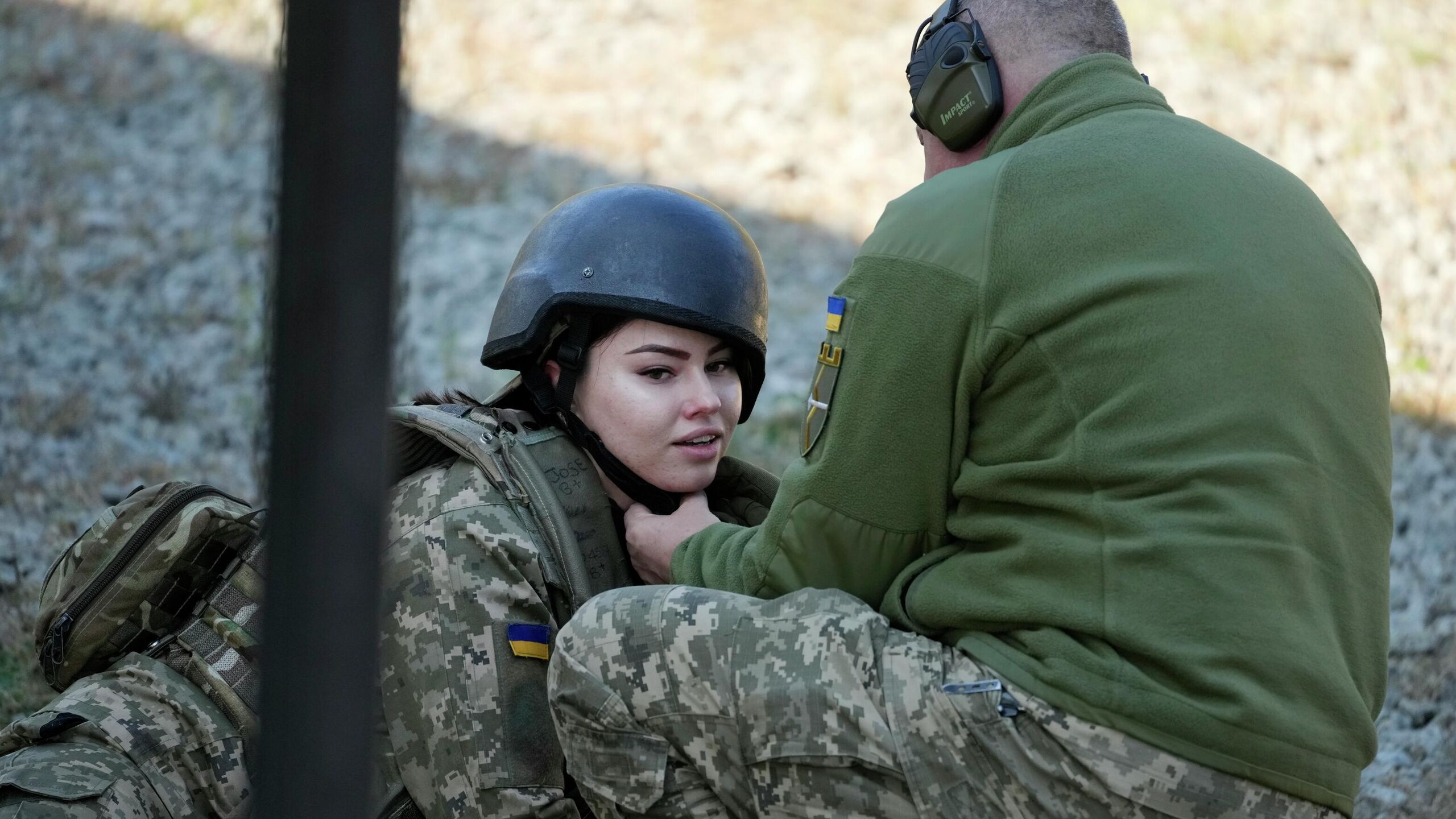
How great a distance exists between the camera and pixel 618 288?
4.17 meters

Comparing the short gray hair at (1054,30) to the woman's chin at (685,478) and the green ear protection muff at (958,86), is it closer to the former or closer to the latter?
Answer: the green ear protection muff at (958,86)

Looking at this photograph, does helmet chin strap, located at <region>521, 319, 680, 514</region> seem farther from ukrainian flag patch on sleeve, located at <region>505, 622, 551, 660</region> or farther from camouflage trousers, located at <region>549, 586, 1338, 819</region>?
camouflage trousers, located at <region>549, 586, 1338, 819</region>

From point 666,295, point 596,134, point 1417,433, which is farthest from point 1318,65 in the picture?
point 666,295

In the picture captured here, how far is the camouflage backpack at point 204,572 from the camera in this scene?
3.89 m

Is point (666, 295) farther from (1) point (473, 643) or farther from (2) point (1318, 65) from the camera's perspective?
(2) point (1318, 65)

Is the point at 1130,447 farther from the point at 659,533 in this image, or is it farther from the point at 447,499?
the point at 447,499

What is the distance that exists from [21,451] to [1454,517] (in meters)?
7.21

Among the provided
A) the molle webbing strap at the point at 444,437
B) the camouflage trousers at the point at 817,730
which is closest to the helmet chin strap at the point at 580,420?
the molle webbing strap at the point at 444,437

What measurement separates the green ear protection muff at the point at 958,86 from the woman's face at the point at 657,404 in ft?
3.16

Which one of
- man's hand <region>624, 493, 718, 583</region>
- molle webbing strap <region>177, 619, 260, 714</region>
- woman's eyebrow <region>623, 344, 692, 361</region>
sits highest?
woman's eyebrow <region>623, 344, 692, 361</region>

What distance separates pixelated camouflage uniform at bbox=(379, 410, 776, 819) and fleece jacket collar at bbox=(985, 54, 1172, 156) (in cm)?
151

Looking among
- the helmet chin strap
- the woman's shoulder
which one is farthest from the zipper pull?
the helmet chin strap

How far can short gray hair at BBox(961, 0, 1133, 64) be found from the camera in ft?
11.5

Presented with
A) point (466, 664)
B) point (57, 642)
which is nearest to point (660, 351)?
point (466, 664)
